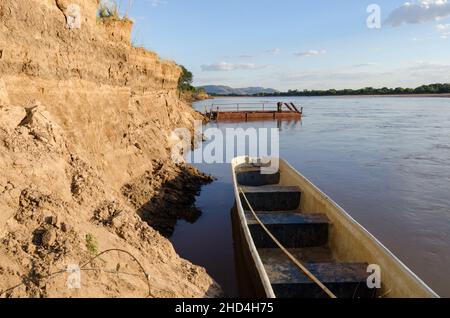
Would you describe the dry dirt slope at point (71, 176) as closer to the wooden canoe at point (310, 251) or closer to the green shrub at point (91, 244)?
the green shrub at point (91, 244)

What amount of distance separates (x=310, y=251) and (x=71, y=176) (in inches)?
218

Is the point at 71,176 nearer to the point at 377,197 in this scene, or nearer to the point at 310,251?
the point at 310,251

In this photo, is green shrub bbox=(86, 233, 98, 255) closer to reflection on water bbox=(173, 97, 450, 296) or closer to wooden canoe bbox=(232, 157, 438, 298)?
wooden canoe bbox=(232, 157, 438, 298)

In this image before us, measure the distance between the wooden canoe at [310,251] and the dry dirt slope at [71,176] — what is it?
130cm

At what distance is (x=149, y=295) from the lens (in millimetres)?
5020

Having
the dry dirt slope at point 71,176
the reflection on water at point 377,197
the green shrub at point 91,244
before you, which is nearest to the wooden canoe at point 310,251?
the reflection on water at point 377,197

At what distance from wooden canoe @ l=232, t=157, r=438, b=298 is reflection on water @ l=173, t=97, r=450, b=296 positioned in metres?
1.07

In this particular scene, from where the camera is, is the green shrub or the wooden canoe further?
the wooden canoe

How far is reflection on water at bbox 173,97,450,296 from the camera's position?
30.1ft

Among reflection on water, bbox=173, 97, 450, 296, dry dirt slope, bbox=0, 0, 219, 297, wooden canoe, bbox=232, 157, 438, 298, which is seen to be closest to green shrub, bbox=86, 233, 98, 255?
dry dirt slope, bbox=0, 0, 219, 297

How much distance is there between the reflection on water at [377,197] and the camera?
30.1ft

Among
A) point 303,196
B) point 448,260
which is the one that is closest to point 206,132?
point 303,196

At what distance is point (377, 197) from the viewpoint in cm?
1399

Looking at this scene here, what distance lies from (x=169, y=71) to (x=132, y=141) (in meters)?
13.4
